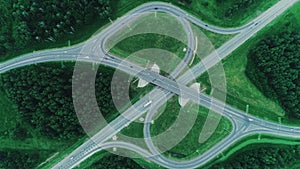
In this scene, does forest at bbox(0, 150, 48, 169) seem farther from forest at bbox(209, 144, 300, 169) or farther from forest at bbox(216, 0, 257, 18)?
forest at bbox(216, 0, 257, 18)

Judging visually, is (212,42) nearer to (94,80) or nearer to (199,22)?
(199,22)

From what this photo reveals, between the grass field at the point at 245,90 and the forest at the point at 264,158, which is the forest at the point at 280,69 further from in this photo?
the forest at the point at 264,158

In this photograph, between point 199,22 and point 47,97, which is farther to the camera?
point 199,22

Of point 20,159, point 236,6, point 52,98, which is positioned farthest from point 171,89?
point 20,159

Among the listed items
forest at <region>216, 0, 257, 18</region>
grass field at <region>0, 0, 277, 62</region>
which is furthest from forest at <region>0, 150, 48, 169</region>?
forest at <region>216, 0, 257, 18</region>

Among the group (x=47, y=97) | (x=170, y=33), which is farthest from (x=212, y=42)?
(x=47, y=97)

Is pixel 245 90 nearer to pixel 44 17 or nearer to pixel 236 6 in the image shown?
pixel 236 6
